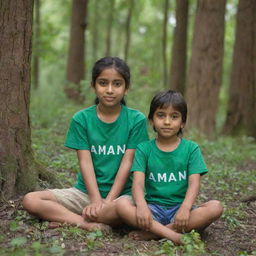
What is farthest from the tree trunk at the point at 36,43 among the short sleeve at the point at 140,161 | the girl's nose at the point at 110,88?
the short sleeve at the point at 140,161

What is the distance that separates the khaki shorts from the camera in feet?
14.1

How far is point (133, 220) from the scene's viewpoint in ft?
13.0

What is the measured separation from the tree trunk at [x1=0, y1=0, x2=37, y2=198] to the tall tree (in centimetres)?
612

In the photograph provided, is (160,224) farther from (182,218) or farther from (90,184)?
(90,184)

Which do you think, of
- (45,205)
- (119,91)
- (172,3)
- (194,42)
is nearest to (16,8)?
(119,91)

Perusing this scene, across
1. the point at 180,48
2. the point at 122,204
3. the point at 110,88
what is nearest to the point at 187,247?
the point at 122,204

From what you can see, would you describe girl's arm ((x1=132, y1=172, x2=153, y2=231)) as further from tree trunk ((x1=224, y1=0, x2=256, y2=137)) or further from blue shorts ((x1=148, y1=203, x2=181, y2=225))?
tree trunk ((x1=224, y1=0, x2=256, y2=137))

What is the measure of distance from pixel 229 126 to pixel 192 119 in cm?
175

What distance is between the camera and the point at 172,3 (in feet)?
72.4

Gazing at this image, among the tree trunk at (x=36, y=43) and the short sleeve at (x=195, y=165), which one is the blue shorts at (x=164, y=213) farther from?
the tree trunk at (x=36, y=43)

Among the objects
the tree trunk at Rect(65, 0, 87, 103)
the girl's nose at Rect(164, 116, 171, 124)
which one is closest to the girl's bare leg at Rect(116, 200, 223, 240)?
the girl's nose at Rect(164, 116, 171, 124)

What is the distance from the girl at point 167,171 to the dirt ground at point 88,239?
242mm

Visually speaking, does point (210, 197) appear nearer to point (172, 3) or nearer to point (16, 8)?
point (16, 8)

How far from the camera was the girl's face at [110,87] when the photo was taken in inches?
168
